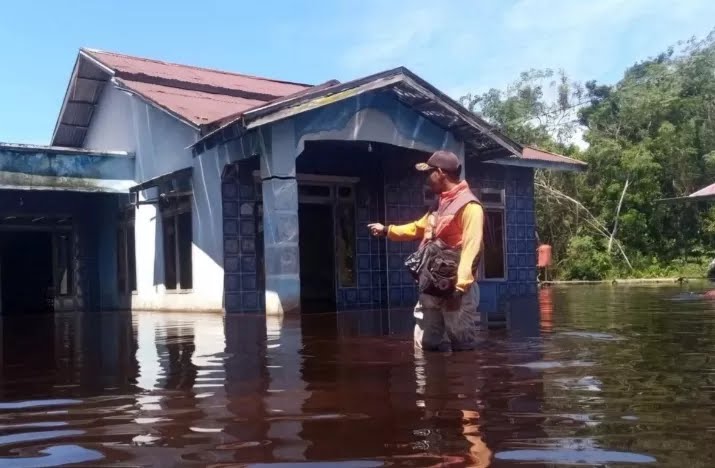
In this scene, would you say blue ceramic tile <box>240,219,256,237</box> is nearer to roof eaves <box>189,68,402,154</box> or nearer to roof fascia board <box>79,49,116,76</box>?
roof eaves <box>189,68,402,154</box>

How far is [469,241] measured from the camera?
4.78 m

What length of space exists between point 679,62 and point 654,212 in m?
9.20

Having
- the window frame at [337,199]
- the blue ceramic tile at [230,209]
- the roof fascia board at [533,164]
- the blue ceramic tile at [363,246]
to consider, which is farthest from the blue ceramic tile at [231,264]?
the roof fascia board at [533,164]

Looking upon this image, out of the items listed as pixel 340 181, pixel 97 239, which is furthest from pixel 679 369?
pixel 97 239

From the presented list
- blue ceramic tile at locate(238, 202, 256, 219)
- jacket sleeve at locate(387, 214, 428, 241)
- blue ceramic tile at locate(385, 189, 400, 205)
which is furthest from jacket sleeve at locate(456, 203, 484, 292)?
blue ceramic tile at locate(385, 189, 400, 205)

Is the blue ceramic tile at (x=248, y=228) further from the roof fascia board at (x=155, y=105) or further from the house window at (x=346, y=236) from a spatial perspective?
the house window at (x=346, y=236)

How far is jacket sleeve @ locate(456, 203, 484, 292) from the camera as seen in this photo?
186 inches

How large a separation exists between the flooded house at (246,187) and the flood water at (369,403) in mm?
5004

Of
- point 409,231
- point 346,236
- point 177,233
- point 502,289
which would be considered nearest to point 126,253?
point 177,233

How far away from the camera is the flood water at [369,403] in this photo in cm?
244

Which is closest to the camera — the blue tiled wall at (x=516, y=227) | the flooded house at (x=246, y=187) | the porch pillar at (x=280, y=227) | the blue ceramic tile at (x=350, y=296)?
the porch pillar at (x=280, y=227)

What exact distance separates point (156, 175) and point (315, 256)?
3553 mm

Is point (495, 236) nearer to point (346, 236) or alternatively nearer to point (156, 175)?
point (346, 236)

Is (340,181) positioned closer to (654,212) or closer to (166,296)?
(166,296)
